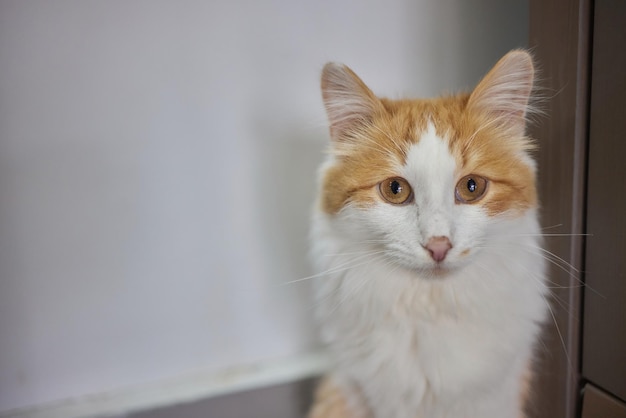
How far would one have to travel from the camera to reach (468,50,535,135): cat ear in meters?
0.87

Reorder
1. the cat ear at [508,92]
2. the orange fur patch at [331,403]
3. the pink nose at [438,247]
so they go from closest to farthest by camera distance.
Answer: the pink nose at [438,247] < the cat ear at [508,92] < the orange fur patch at [331,403]

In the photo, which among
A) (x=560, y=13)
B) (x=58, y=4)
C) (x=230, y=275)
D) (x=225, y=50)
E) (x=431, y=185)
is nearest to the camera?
(x=431, y=185)

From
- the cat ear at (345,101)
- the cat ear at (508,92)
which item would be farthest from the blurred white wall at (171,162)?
the cat ear at (508,92)

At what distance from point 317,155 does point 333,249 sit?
42cm

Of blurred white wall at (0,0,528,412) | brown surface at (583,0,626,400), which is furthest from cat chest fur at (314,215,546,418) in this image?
blurred white wall at (0,0,528,412)

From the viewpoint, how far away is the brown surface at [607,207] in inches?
33.6

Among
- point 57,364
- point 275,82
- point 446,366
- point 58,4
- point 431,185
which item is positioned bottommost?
point 57,364

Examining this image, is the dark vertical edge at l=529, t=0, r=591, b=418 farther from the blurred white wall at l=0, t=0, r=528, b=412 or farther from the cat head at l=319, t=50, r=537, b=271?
the blurred white wall at l=0, t=0, r=528, b=412

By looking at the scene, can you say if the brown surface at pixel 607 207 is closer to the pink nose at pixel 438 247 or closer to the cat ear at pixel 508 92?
the cat ear at pixel 508 92

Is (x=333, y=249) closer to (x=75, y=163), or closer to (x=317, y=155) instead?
(x=317, y=155)

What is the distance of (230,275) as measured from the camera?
4.28 ft

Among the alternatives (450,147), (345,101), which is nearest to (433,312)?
(450,147)

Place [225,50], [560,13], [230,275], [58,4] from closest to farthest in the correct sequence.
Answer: [560,13] → [58,4] → [225,50] → [230,275]

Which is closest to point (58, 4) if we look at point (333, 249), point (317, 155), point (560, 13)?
point (317, 155)
